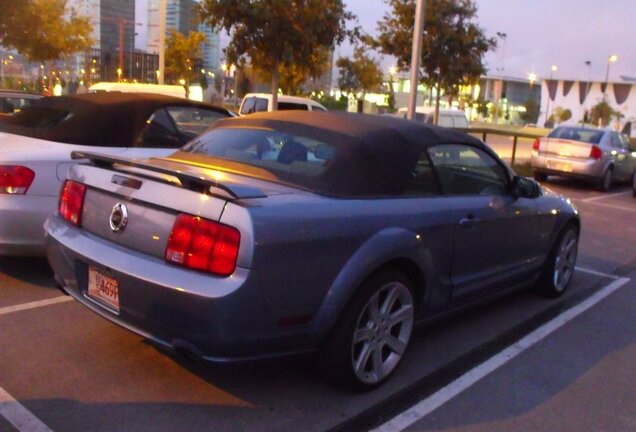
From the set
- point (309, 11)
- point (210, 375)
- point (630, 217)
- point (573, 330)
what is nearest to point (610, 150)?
point (630, 217)

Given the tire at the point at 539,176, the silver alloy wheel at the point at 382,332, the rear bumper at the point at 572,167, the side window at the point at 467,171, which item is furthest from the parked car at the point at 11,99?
the tire at the point at 539,176

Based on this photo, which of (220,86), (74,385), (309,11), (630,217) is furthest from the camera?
(220,86)

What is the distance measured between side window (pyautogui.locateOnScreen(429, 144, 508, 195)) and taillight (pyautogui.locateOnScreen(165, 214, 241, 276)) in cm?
186

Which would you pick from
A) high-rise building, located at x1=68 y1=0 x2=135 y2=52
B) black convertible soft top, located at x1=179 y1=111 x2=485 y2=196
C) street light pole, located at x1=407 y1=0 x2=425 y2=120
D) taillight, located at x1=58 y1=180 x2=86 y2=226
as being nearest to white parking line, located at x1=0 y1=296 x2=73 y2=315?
taillight, located at x1=58 y1=180 x2=86 y2=226

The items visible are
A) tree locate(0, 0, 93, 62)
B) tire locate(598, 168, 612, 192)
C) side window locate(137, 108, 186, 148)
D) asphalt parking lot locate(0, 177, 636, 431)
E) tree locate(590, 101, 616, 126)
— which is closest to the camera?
asphalt parking lot locate(0, 177, 636, 431)

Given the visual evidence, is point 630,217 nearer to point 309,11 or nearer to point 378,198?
point 309,11

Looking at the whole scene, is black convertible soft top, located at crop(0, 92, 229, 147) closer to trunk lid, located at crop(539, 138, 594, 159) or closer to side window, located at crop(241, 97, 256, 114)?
trunk lid, located at crop(539, 138, 594, 159)

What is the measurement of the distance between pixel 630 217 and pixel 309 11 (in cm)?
805

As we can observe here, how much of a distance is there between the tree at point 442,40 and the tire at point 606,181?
18.6 feet

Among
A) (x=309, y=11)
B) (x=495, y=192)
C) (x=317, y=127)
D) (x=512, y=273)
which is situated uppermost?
(x=309, y=11)

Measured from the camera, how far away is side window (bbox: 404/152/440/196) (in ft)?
14.5

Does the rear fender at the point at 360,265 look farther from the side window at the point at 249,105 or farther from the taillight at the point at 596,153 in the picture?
the side window at the point at 249,105

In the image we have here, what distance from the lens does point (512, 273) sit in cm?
545

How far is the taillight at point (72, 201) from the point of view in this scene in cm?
418
